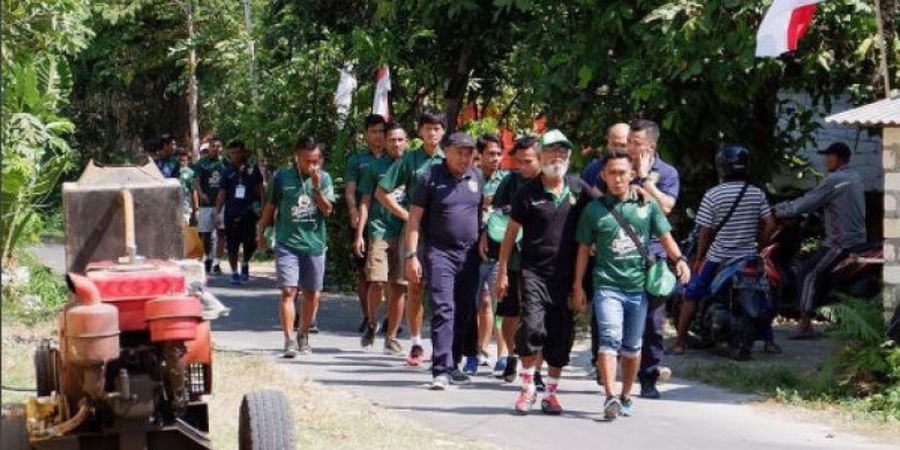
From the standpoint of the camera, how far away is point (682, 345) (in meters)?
13.4

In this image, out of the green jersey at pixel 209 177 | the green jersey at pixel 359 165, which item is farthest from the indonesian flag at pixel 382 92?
Result: the green jersey at pixel 209 177

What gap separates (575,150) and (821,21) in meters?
2.68

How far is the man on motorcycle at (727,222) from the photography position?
42.6 feet

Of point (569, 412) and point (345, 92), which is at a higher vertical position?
point (345, 92)

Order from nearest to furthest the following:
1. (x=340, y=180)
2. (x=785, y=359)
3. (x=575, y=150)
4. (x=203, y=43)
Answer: (x=785, y=359), (x=575, y=150), (x=340, y=180), (x=203, y=43)

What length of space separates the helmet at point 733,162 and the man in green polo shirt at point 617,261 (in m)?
2.93

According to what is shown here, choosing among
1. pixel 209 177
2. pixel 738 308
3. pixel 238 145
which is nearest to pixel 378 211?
pixel 738 308

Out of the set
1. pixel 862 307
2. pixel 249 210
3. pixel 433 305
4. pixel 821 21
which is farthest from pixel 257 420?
pixel 249 210

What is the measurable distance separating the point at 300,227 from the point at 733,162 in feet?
11.8

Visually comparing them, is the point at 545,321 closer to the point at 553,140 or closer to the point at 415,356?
the point at 553,140

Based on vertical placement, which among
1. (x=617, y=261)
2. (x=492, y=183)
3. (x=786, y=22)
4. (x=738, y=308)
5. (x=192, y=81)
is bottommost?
(x=738, y=308)

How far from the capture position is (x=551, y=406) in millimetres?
10391

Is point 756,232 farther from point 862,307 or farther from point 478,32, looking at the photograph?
point 478,32

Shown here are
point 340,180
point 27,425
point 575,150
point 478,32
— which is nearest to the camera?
point 27,425
